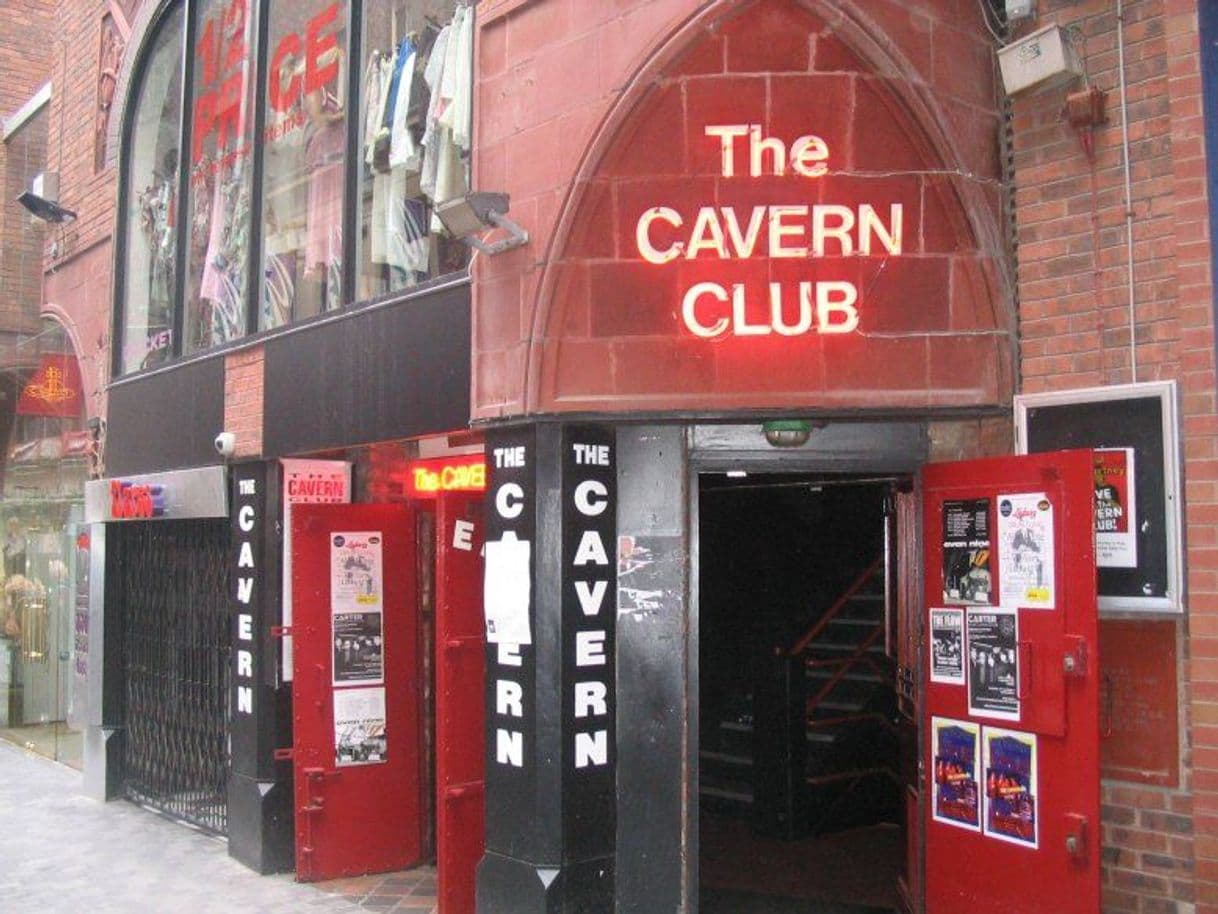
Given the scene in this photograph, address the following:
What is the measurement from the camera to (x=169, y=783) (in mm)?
10133

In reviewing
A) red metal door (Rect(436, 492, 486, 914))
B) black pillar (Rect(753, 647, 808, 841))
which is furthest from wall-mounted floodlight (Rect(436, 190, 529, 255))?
black pillar (Rect(753, 647, 808, 841))

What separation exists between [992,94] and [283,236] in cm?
540

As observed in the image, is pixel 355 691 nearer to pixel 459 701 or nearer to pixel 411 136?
pixel 459 701

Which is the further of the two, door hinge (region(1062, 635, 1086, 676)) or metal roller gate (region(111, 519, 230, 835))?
metal roller gate (region(111, 519, 230, 835))

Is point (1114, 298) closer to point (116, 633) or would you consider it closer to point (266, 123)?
point (266, 123)

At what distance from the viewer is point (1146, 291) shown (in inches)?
210

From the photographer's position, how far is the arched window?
25.1 ft

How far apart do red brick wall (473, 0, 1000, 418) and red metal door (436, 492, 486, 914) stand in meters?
0.76

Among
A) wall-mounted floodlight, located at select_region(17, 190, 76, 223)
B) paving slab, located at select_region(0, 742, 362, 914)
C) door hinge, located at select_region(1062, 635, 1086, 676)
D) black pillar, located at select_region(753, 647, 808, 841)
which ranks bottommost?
paving slab, located at select_region(0, 742, 362, 914)

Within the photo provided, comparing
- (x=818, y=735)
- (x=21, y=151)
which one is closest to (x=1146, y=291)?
(x=818, y=735)

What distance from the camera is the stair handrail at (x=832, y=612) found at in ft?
30.0

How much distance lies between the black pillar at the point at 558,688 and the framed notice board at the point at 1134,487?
2317mm

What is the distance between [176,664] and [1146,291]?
813cm

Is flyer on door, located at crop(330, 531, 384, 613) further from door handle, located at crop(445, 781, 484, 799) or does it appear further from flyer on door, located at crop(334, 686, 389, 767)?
door handle, located at crop(445, 781, 484, 799)
